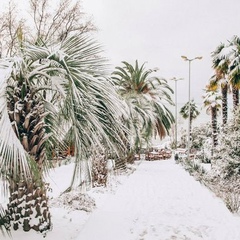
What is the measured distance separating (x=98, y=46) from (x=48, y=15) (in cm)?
1845

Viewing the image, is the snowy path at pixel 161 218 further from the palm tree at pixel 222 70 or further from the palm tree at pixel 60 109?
the palm tree at pixel 222 70

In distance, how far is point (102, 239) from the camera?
265 inches

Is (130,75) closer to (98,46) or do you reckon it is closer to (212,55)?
(212,55)

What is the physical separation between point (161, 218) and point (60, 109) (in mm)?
3857

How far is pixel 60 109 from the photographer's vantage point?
278 inches

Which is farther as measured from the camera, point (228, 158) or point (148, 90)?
point (148, 90)

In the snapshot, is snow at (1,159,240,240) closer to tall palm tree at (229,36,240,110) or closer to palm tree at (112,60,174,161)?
tall palm tree at (229,36,240,110)

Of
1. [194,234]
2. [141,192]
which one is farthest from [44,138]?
[141,192]

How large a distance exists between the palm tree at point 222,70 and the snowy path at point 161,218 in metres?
10.9

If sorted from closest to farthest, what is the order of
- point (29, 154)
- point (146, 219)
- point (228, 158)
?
point (29, 154)
point (146, 219)
point (228, 158)

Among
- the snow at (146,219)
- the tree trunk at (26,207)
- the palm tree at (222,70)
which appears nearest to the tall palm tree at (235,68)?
the palm tree at (222,70)

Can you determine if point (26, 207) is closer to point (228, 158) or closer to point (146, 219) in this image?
point (146, 219)

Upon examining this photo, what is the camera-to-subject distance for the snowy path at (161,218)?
7090 mm

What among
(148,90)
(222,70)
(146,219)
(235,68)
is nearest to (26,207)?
(146,219)
